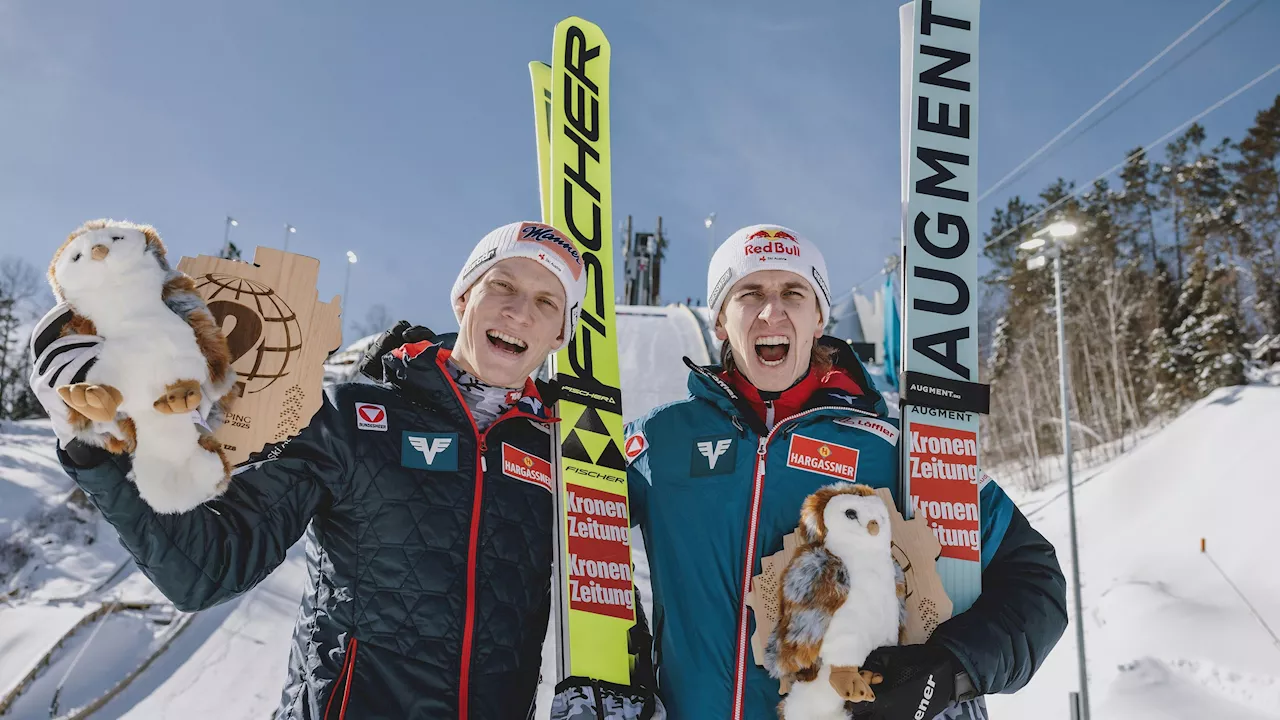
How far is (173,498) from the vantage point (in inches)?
48.9

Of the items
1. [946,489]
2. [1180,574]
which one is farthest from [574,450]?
[1180,574]

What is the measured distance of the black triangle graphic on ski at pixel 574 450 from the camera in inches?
90.0

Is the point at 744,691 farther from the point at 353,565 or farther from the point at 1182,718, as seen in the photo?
the point at 1182,718

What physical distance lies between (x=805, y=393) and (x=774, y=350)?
0.16m

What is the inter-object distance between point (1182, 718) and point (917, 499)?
28.1 ft

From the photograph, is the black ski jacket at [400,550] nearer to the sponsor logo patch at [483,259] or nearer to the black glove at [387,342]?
the black glove at [387,342]

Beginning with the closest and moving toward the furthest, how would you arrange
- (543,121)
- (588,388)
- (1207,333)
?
(588,388), (543,121), (1207,333)

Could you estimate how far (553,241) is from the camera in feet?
7.13

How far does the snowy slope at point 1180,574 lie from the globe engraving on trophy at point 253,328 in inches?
395

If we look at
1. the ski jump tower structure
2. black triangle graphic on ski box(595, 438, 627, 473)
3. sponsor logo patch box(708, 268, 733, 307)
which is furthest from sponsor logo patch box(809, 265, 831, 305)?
the ski jump tower structure

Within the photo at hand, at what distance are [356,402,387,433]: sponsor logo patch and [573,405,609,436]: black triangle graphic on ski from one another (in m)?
0.74

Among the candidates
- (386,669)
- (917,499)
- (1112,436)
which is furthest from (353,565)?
(1112,436)

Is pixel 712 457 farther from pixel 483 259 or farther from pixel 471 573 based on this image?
pixel 483 259

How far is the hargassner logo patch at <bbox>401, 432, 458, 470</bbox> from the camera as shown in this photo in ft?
5.79
